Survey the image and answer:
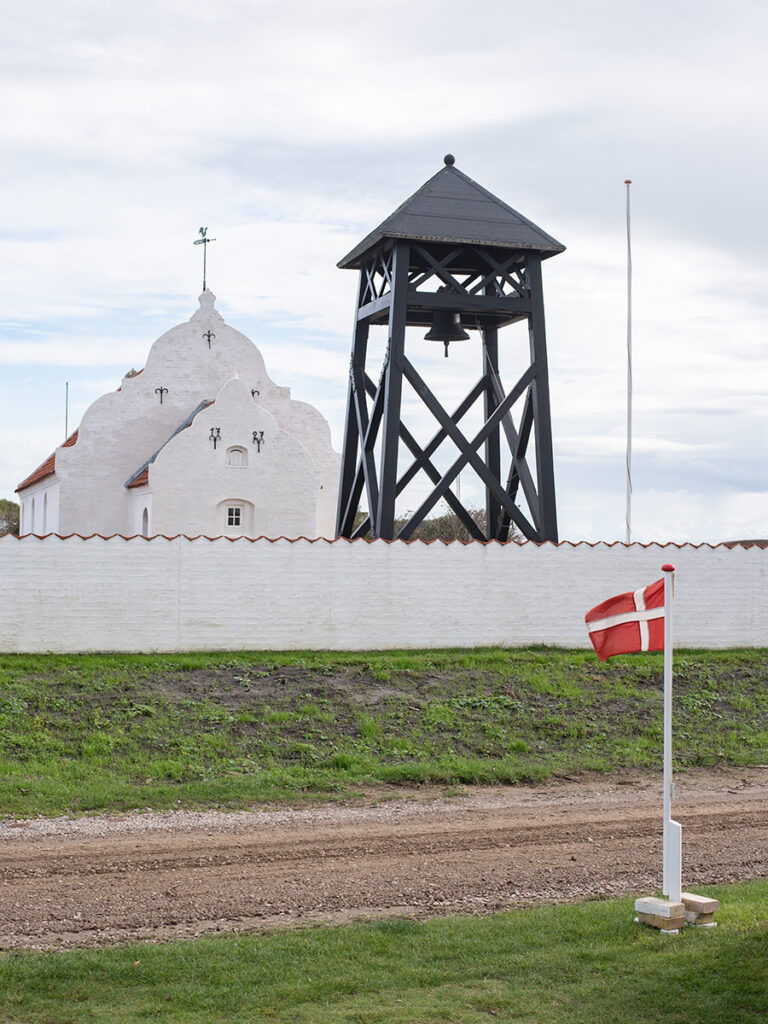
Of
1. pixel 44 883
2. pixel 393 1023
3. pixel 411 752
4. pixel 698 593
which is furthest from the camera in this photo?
pixel 698 593

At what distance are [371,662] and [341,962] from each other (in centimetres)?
1233

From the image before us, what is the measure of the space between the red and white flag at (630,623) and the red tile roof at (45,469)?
25583 mm

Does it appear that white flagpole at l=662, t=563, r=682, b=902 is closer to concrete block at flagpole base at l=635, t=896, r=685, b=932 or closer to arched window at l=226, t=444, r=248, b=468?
concrete block at flagpole base at l=635, t=896, r=685, b=932

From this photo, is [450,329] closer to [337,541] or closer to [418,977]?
[337,541]

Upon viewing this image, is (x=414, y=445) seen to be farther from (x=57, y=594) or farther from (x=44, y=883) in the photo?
(x=44, y=883)

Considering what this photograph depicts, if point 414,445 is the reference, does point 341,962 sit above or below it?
below

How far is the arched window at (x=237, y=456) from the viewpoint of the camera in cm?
3013

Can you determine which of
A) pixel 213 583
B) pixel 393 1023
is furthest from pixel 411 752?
pixel 393 1023

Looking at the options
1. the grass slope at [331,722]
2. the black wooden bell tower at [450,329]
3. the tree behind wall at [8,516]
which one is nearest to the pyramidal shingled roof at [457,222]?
the black wooden bell tower at [450,329]

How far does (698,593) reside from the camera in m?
24.1

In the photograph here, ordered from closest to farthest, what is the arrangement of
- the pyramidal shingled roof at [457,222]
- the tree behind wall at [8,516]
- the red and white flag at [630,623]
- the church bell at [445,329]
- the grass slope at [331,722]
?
the red and white flag at [630,623]
the grass slope at [331,722]
the pyramidal shingled roof at [457,222]
the church bell at [445,329]
the tree behind wall at [8,516]

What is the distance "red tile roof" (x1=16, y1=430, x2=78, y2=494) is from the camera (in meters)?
34.2

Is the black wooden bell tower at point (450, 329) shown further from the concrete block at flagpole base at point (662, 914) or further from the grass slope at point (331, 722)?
the concrete block at flagpole base at point (662, 914)

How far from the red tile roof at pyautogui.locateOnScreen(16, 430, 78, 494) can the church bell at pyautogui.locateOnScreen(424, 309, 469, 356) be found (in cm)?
1234
